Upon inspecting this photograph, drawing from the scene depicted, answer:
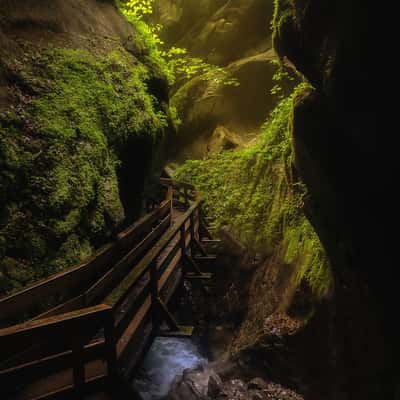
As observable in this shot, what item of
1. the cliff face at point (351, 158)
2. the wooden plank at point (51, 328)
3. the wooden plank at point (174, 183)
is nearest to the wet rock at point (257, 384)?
the cliff face at point (351, 158)

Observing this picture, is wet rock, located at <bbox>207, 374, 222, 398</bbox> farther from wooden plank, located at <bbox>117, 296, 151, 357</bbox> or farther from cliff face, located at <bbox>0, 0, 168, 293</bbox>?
cliff face, located at <bbox>0, 0, 168, 293</bbox>

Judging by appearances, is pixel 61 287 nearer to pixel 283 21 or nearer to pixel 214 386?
pixel 214 386

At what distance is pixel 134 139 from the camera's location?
27.9 feet

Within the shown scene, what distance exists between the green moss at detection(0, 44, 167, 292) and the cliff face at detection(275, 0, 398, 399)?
3.88 m

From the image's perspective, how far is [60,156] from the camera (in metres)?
6.14

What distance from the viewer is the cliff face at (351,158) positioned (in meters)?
5.00

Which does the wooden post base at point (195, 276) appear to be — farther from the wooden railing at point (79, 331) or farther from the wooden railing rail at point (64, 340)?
the wooden railing rail at point (64, 340)

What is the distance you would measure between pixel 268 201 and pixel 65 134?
780cm

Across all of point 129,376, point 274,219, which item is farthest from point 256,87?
point 129,376

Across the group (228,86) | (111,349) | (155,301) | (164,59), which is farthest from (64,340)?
(228,86)

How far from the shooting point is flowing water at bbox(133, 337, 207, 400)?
9.53 meters

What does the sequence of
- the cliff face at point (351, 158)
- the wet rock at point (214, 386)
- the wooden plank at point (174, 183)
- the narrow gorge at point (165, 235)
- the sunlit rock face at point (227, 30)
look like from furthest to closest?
the sunlit rock face at point (227, 30)
the wooden plank at point (174, 183)
the wet rock at point (214, 386)
the cliff face at point (351, 158)
the narrow gorge at point (165, 235)

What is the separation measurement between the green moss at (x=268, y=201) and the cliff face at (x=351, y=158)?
118 cm

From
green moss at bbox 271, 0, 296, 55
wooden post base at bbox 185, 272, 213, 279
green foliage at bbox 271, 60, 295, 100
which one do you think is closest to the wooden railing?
wooden post base at bbox 185, 272, 213, 279
